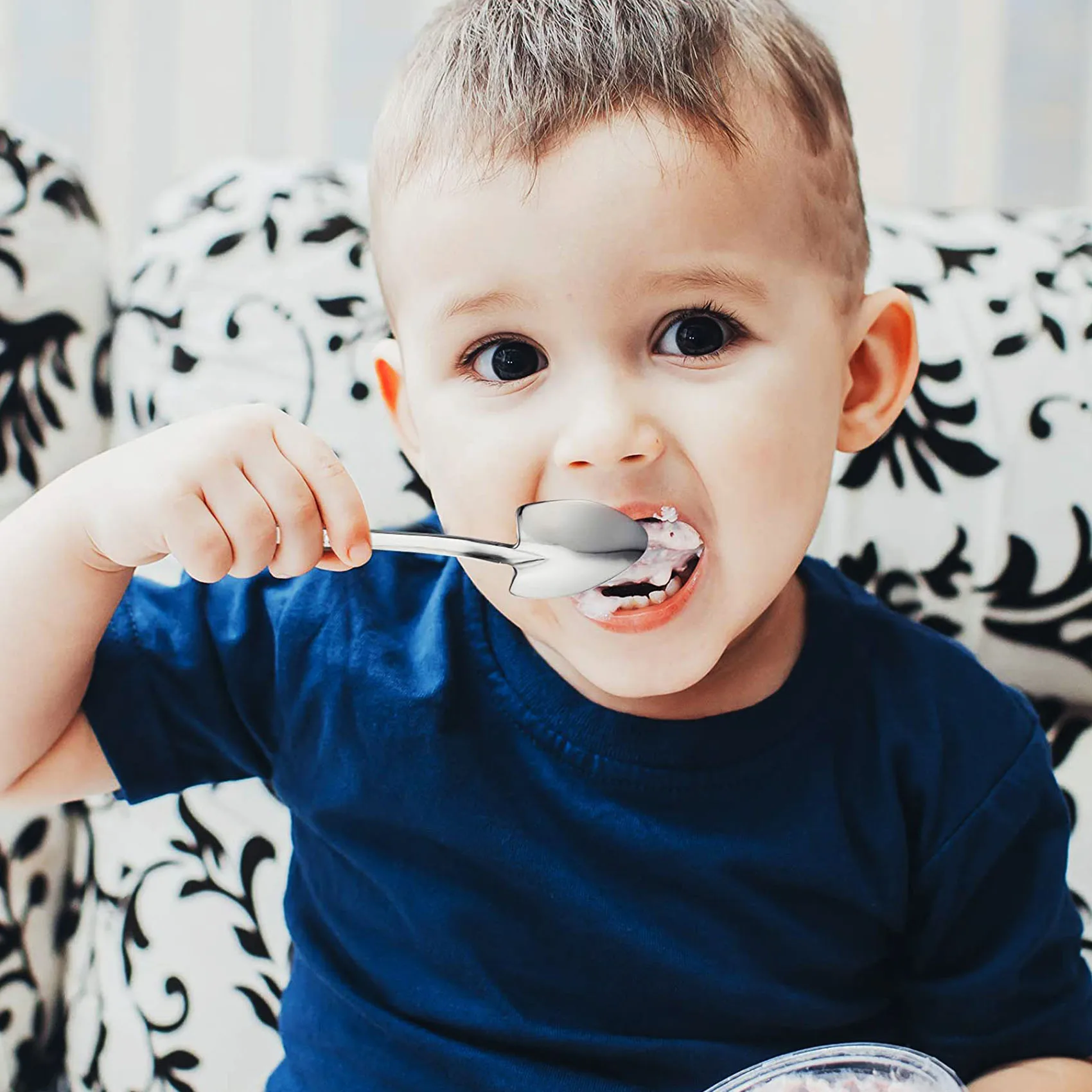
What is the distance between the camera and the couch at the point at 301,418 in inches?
37.8

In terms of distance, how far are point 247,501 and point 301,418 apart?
0.42m

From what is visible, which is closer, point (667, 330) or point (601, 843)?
point (667, 330)

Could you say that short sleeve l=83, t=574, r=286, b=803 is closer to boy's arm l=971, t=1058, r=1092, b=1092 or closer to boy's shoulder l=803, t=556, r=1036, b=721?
boy's shoulder l=803, t=556, r=1036, b=721

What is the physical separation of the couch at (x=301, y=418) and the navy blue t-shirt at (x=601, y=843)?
0.22m

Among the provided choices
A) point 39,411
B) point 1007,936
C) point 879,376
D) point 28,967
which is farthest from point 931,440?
point 28,967

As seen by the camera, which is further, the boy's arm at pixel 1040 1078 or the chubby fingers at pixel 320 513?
the boy's arm at pixel 1040 1078

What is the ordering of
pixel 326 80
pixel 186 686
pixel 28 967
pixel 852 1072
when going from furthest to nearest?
pixel 326 80 → pixel 28 967 → pixel 186 686 → pixel 852 1072

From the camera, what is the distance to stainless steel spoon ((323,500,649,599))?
0.61 m

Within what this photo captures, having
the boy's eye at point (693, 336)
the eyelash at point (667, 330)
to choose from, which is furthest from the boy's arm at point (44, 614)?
the boy's eye at point (693, 336)

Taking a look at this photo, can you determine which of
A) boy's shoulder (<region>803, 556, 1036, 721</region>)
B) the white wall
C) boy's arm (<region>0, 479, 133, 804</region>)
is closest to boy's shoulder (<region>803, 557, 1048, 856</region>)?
boy's shoulder (<region>803, 556, 1036, 721</region>)

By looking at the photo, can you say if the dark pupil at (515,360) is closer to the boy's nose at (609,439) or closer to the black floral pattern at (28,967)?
the boy's nose at (609,439)

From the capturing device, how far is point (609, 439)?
0.60m

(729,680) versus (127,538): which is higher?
(127,538)

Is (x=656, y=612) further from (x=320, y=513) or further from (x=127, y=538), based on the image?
(x=127, y=538)
